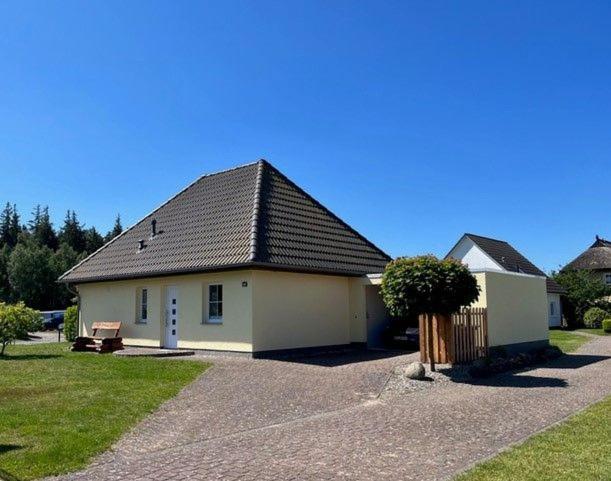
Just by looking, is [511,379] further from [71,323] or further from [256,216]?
[71,323]

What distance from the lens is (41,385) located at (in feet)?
42.7

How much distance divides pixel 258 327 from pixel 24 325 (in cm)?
847

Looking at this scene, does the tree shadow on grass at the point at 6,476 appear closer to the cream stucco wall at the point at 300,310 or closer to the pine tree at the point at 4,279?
the cream stucco wall at the point at 300,310

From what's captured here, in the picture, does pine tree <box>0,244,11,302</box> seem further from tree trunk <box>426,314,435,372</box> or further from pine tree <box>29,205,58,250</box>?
tree trunk <box>426,314,435,372</box>

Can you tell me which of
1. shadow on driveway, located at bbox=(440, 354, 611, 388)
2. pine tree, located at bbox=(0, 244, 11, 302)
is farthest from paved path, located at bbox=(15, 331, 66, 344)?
pine tree, located at bbox=(0, 244, 11, 302)

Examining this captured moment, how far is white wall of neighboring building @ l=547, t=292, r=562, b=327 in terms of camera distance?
4512 cm

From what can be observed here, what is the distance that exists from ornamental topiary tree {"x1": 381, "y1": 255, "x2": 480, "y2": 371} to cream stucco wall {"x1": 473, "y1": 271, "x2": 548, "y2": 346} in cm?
325

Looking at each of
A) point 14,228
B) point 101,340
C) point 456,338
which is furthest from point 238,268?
point 14,228

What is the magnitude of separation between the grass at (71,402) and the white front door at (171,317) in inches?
101

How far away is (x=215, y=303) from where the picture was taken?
19.6 metres

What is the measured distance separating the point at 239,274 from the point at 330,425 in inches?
384

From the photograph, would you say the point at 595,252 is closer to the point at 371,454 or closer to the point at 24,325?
the point at 24,325

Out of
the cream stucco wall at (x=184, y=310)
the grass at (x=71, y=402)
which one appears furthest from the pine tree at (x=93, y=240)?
the grass at (x=71, y=402)

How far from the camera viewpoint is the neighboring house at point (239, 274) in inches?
729
